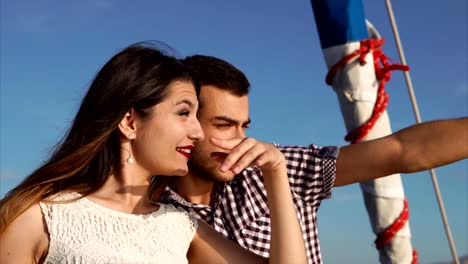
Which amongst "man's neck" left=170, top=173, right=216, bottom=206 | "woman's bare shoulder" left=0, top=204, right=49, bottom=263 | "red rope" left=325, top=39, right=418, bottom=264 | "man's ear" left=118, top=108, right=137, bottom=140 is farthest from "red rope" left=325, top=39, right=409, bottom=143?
"woman's bare shoulder" left=0, top=204, right=49, bottom=263

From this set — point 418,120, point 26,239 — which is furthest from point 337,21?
point 26,239

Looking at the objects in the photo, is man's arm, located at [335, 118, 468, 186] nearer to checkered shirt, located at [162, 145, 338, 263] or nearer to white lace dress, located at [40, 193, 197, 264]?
checkered shirt, located at [162, 145, 338, 263]

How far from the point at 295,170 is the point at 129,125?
827mm

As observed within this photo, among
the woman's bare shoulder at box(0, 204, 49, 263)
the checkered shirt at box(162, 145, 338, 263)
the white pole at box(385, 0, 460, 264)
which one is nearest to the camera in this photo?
the woman's bare shoulder at box(0, 204, 49, 263)

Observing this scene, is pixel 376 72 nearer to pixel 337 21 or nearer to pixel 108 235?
pixel 337 21

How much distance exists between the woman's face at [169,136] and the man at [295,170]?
323mm

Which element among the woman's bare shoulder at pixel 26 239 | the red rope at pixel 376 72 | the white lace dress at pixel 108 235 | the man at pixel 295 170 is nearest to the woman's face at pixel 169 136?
the white lace dress at pixel 108 235

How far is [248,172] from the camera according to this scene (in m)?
3.45

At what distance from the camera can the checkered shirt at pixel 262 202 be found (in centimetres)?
329

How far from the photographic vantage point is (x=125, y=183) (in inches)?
115

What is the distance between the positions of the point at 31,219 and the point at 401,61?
3.22 metres

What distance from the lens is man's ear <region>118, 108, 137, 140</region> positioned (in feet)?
9.52

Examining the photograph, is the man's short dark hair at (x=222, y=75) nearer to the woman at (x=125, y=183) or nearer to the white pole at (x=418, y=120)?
the woman at (x=125, y=183)

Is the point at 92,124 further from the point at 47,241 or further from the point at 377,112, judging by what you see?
the point at 377,112
